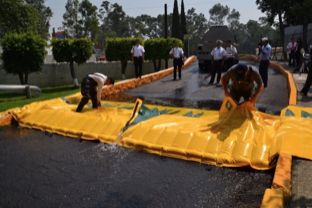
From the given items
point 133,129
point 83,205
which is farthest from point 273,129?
point 83,205

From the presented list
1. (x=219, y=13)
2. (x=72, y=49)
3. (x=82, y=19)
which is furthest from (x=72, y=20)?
(x=219, y=13)

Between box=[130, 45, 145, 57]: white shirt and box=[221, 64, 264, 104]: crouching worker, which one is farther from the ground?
box=[130, 45, 145, 57]: white shirt

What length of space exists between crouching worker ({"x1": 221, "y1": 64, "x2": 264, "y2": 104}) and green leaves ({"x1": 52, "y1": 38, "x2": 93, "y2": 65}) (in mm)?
8946

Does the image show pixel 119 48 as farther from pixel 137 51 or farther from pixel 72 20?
pixel 72 20

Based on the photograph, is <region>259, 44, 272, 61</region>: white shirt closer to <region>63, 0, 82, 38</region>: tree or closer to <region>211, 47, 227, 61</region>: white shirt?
<region>211, 47, 227, 61</region>: white shirt

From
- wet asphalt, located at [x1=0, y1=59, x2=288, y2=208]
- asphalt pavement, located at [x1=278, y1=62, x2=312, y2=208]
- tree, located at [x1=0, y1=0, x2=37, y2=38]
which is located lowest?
wet asphalt, located at [x1=0, y1=59, x2=288, y2=208]

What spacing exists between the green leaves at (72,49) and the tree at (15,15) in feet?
57.0

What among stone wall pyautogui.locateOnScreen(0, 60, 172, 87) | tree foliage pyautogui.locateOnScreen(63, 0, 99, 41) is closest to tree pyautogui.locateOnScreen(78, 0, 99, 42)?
tree foliage pyautogui.locateOnScreen(63, 0, 99, 41)

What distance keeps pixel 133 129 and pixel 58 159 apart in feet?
4.89

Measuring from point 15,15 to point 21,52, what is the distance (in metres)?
19.8

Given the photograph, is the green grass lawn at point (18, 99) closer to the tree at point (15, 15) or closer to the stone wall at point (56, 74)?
the stone wall at point (56, 74)

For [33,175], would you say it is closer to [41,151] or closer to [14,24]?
[41,151]

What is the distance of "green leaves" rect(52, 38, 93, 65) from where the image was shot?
44.2ft

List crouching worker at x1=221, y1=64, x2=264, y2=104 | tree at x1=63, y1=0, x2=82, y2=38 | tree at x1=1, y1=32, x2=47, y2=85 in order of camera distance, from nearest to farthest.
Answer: crouching worker at x1=221, y1=64, x2=264, y2=104 < tree at x1=1, y1=32, x2=47, y2=85 < tree at x1=63, y1=0, x2=82, y2=38
